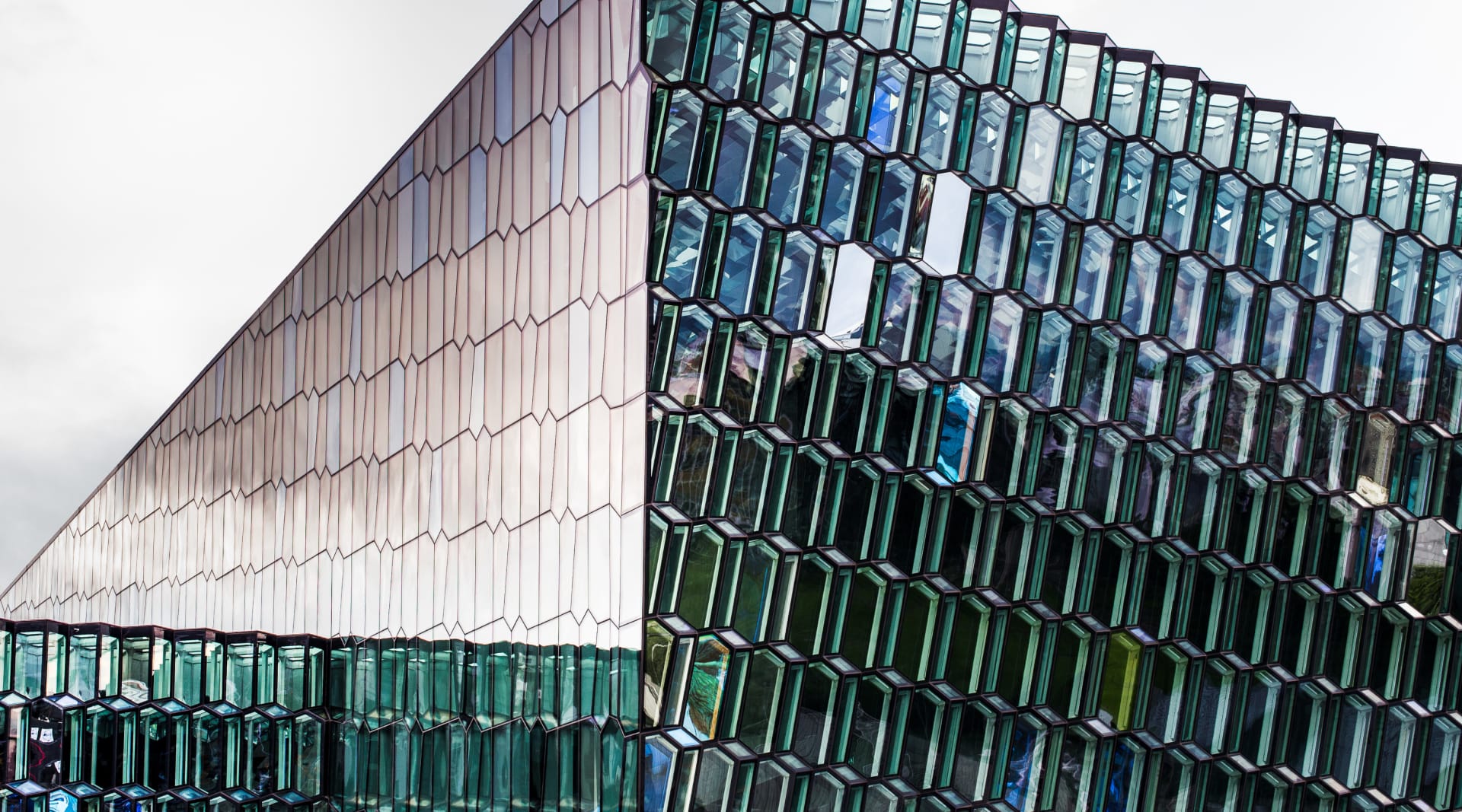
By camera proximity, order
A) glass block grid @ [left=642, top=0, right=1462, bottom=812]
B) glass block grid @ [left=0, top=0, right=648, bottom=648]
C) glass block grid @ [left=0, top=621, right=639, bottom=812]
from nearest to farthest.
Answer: glass block grid @ [left=642, top=0, right=1462, bottom=812]
glass block grid @ [left=0, top=0, right=648, bottom=648]
glass block grid @ [left=0, top=621, right=639, bottom=812]

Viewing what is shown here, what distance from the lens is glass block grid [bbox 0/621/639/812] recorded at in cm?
1814

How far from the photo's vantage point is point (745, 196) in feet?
57.4

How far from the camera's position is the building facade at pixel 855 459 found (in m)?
17.0

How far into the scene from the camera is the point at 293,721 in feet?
82.0

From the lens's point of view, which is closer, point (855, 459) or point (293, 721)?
point (855, 459)

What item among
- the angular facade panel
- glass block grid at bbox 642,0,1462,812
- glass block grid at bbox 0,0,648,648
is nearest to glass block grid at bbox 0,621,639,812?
the angular facade panel

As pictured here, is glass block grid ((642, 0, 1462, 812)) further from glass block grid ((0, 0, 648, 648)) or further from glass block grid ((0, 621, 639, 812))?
glass block grid ((0, 621, 639, 812))

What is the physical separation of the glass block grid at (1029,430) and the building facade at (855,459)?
65 millimetres

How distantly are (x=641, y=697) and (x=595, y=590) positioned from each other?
161 cm

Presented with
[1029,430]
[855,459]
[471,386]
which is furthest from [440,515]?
[1029,430]

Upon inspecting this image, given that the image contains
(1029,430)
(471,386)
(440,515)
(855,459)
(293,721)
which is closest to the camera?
(855,459)

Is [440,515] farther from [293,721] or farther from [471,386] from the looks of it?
[293,721]

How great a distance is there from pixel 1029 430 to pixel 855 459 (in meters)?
3.03

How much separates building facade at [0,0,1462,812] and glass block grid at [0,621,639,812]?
0.08 metres
